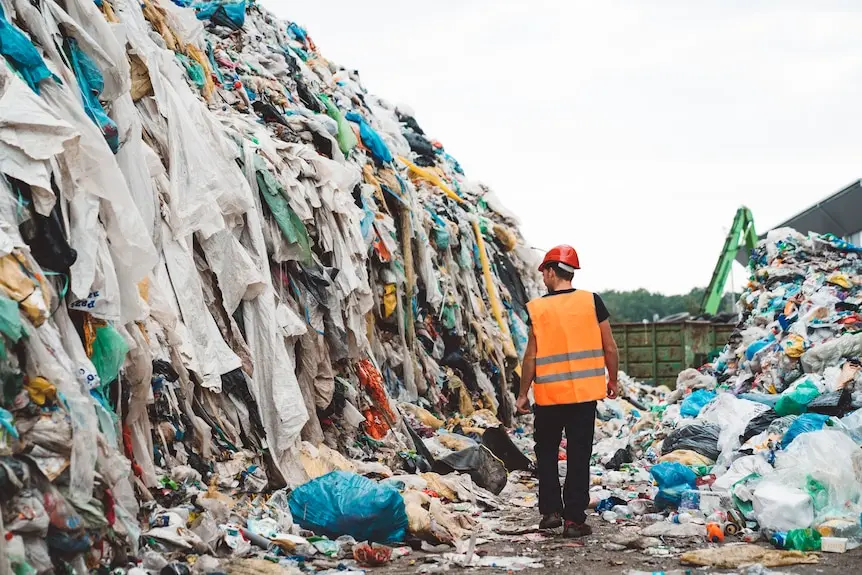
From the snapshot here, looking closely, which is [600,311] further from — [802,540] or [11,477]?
[11,477]

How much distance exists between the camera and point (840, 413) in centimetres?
634

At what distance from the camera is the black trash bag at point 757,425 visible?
6520 millimetres

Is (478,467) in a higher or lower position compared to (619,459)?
higher

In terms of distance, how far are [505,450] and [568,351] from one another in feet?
9.37

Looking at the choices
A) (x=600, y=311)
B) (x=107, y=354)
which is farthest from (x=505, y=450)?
(x=107, y=354)

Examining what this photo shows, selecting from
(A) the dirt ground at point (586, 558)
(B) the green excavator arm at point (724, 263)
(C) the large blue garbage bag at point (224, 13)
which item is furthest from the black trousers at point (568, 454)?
(B) the green excavator arm at point (724, 263)

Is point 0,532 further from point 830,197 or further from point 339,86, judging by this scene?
point 830,197

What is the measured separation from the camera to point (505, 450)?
25.7 ft

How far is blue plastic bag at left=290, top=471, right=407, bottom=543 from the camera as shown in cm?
455

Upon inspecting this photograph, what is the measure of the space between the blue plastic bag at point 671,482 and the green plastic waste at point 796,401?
3.72 ft

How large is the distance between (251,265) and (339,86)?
7179 mm

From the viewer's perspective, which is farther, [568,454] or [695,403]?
[695,403]

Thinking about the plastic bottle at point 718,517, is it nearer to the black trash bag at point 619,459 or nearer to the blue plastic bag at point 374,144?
the black trash bag at point 619,459

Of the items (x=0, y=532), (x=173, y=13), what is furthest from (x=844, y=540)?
(x=173, y=13)
